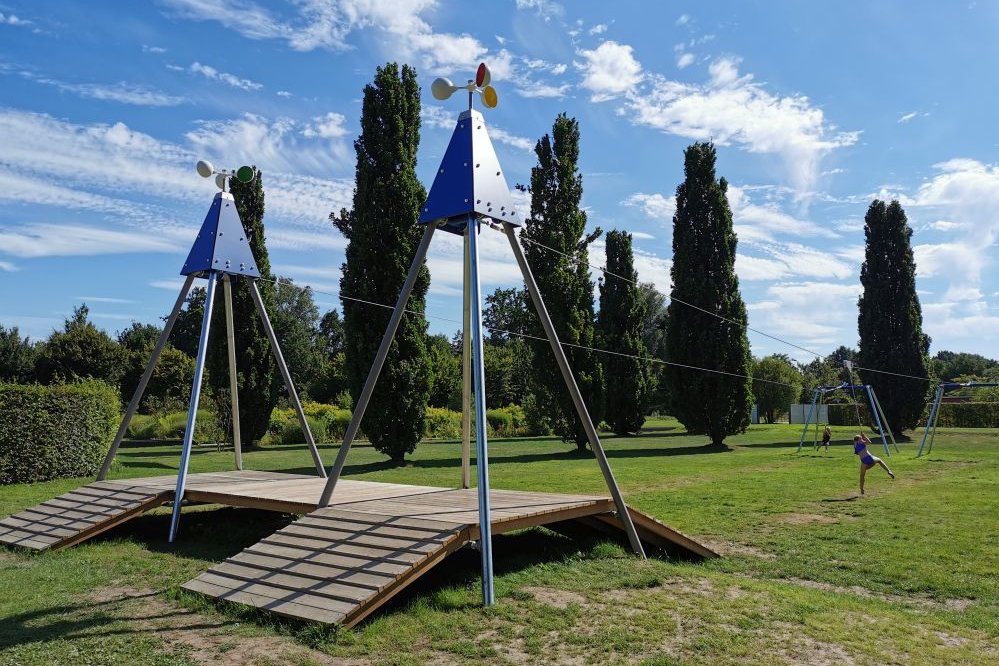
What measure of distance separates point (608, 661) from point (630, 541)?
3003mm

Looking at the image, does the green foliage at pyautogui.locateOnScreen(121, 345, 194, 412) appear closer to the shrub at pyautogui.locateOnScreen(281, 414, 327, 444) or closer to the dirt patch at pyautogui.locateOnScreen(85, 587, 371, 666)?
the shrub at pyautogui.locateOnScreen(281, 414, 327, 444)

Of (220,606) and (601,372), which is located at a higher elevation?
(601,372)

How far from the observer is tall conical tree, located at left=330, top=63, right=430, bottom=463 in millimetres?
18844

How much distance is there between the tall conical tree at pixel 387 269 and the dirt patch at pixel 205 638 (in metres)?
12.7

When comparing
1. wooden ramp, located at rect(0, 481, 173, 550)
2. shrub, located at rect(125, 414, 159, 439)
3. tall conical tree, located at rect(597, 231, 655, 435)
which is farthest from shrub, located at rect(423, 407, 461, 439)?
wooden ramp, located at rect(0, 481, 173, 550)

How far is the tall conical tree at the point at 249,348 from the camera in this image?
931 inches

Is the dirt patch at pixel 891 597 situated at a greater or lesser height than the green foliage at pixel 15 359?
lesser

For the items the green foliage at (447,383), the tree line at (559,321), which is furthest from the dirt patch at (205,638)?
the green foliage at (447,383)

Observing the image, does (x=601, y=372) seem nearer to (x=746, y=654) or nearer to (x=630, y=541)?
(x=630, y=541)

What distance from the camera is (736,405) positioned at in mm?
26484

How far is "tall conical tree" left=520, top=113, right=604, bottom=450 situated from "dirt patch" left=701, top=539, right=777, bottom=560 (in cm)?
1578

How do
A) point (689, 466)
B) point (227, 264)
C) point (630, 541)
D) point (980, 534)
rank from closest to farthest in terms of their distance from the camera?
point (630, 541) → point (980, 534) → point (227, 264) → point (689, 466)

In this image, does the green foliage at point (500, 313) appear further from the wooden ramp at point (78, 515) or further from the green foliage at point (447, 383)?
the wooden ramp at point (78, 515)

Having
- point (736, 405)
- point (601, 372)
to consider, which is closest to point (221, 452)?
point (601, 372)
